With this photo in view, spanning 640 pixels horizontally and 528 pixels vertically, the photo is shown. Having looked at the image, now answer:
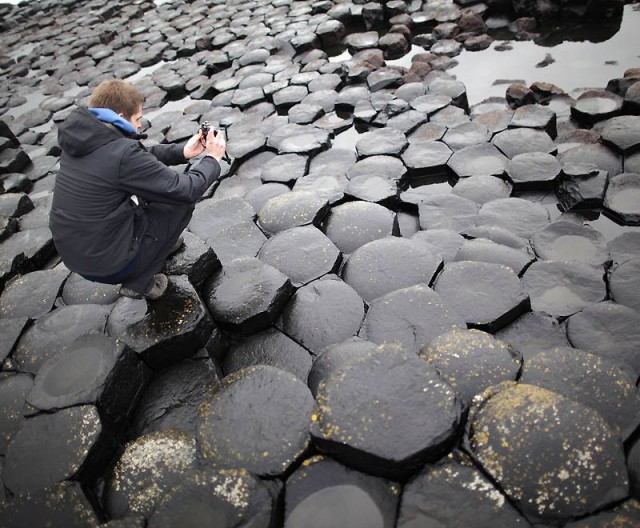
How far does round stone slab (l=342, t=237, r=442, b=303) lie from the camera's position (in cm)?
279

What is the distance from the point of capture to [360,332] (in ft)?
8.53

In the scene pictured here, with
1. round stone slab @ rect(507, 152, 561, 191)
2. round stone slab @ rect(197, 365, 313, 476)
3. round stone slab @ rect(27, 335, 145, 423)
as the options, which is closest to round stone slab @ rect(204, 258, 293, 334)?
round stone slab @ rect(197, 365, 313, 476)

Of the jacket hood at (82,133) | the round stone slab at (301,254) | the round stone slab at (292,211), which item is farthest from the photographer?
the round stone slab at (292,211)

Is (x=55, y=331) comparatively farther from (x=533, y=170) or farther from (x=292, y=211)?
(x=533, y=170)

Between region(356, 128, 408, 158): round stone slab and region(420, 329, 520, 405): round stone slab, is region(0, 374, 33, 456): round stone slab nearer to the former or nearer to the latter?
region(420, 329, 520, 405): round stone slab

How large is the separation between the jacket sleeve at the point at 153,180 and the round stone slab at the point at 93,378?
854mm

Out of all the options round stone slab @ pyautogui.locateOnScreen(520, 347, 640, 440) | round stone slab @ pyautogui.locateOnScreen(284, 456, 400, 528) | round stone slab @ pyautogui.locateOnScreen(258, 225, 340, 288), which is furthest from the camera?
round stone slab @ pyautogui.locateOnScreen(258, 225, 340, 288)

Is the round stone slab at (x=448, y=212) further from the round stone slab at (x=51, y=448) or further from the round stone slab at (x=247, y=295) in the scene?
the round stone slab at (x=51, y=448)

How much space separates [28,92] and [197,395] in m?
7.59

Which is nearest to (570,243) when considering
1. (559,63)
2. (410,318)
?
(410,318)

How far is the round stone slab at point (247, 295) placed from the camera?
2676mm

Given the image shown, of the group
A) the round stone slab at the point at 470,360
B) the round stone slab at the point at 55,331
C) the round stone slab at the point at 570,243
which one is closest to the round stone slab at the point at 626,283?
the round stone slab at the point at 570,243

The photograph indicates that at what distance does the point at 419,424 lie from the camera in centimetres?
184

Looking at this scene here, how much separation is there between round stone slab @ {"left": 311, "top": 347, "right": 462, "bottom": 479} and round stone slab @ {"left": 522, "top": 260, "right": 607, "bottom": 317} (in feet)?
3.35
